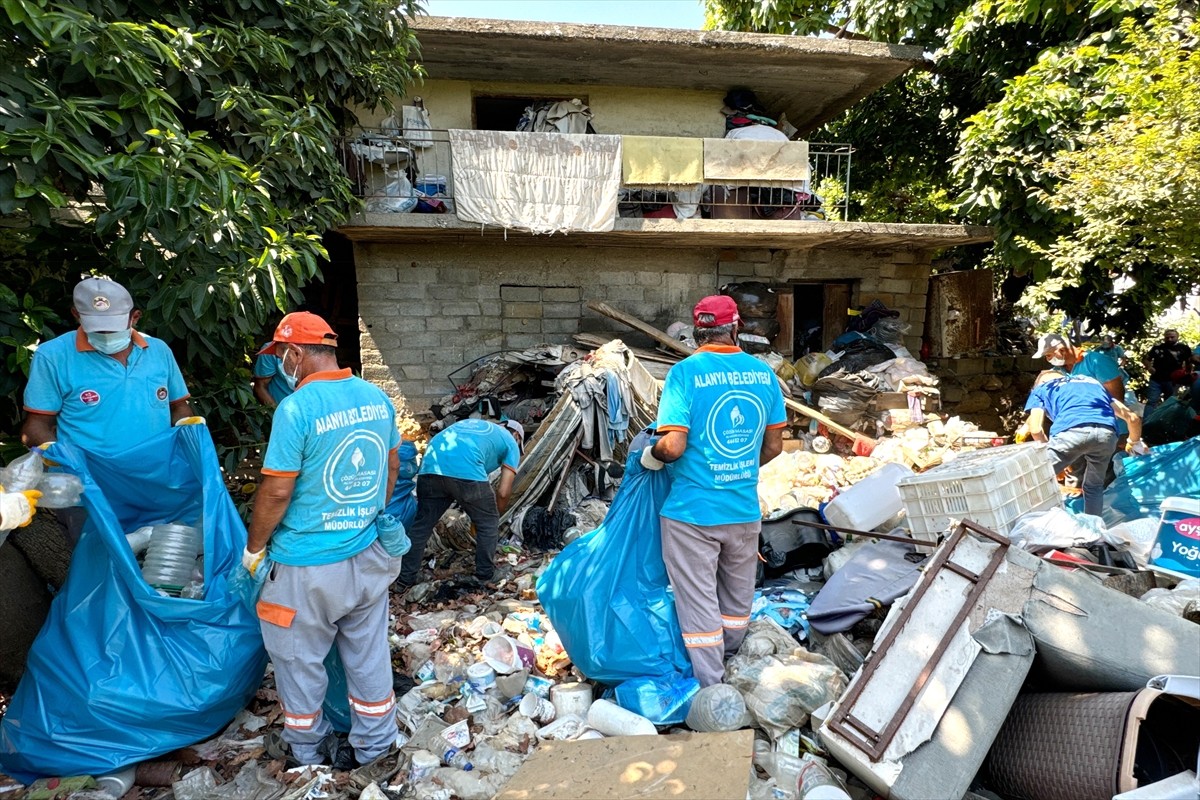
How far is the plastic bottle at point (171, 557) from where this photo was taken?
2732mm

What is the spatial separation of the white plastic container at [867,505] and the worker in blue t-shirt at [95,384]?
12.1 ft

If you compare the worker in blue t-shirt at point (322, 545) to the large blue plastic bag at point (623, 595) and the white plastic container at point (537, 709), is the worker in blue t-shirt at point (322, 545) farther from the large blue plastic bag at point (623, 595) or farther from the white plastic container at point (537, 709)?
the large blue plastic bag at point (623, 595)

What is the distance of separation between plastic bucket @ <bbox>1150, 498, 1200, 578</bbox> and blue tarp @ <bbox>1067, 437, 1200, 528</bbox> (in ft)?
7.52

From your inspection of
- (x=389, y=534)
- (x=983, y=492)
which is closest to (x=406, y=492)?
(x=389, y=534)

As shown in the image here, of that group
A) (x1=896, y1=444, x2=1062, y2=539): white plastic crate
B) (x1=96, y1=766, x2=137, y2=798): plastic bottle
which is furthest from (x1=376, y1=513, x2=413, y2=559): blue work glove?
(x1=896, y1=444, x2=1062, y2=539): white plastic crate

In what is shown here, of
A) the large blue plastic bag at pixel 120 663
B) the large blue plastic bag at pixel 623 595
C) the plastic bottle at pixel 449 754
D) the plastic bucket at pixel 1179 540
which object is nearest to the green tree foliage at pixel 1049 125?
the plastic bucket at pixel 1179 540

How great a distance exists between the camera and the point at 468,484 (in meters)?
4.02

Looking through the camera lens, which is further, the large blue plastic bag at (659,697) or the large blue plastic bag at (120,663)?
the large blue plastic bag at (659,697)

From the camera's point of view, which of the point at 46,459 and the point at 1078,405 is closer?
the point at 46,459

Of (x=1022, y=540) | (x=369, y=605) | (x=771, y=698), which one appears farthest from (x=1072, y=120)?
(x=369, y=605)

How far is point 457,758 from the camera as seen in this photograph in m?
2.67

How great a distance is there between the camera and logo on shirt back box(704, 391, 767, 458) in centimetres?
288

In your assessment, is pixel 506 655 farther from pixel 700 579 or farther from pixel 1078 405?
pixel 1078 405

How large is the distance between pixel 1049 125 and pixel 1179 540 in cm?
566
